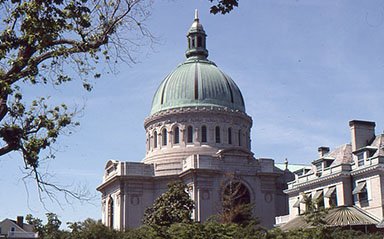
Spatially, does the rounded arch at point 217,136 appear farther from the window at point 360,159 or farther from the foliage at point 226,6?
the foliage at point 226,6

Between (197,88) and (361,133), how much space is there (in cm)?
3361

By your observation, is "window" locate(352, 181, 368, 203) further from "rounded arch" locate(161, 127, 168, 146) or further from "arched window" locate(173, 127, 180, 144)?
"rounded arch" locate(161, 127, 168, 146)

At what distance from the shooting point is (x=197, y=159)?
76.2 meters

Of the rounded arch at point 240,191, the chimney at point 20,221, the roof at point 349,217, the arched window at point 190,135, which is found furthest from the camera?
the chimney at point 20,221

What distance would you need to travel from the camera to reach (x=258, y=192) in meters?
79.6

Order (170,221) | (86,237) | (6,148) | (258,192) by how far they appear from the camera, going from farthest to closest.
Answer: (258,192) < (86,237) < (170,221) < (6,148)

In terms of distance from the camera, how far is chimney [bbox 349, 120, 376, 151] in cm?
5644

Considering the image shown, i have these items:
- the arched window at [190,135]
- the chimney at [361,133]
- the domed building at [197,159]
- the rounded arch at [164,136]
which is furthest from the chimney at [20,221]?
the chimney at [361,133]

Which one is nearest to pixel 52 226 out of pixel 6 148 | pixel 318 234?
pixel 318 234

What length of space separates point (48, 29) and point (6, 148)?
11.8 feet

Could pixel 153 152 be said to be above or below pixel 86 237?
above

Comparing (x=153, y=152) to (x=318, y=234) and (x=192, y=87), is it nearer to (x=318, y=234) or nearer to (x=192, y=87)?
(x=192, y=87)

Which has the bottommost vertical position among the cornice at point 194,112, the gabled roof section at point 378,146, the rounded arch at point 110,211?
the rounded arch at point 110,211

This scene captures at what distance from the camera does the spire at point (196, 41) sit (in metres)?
93.7
